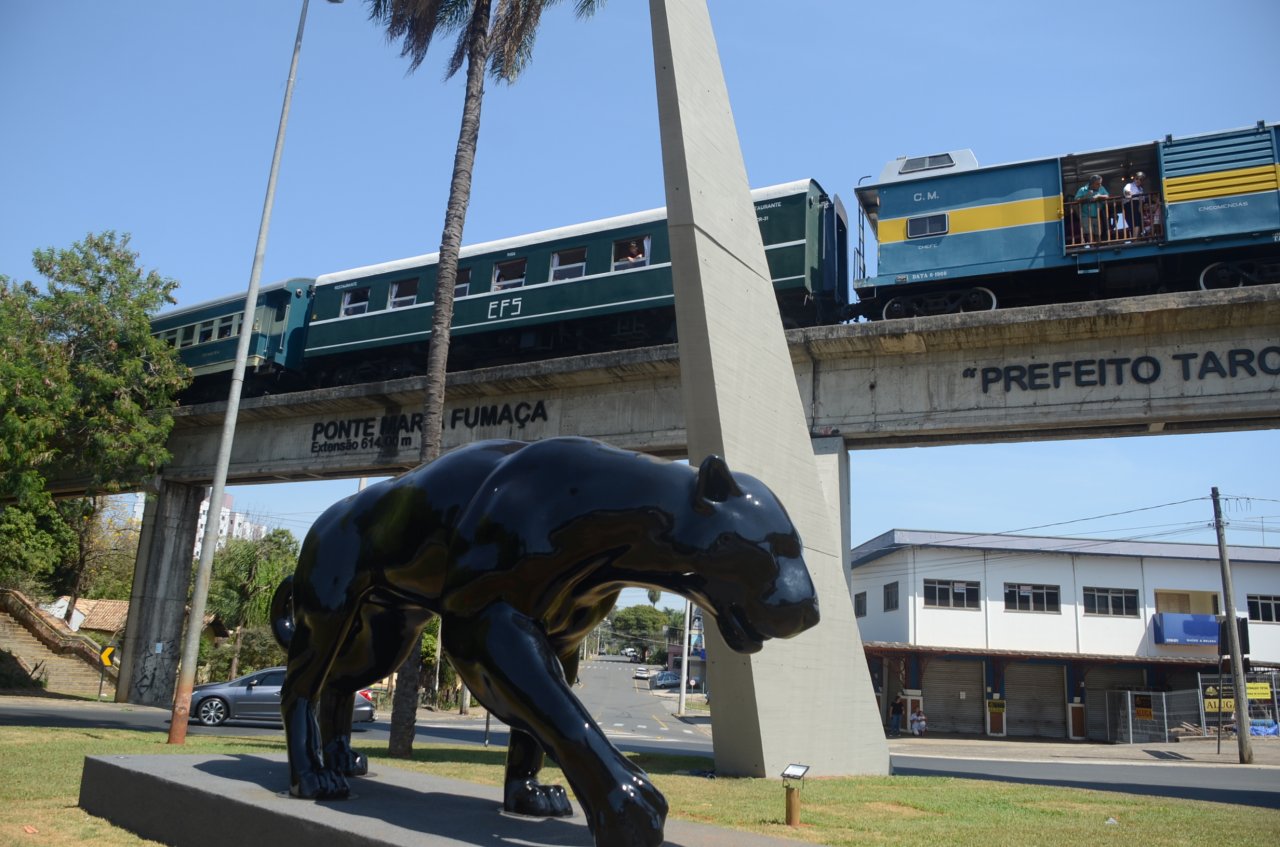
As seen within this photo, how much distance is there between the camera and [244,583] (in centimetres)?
3281

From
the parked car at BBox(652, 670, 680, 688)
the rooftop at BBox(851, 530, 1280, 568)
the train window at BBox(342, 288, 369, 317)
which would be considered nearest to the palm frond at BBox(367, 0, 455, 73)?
the train window at BBox(342, 288, 369, 317)

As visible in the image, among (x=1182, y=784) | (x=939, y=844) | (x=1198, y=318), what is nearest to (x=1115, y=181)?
(x=1198, y=318)

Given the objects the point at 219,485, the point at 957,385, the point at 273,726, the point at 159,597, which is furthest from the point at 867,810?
the point at 159,597

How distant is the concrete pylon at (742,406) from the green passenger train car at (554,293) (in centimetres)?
520

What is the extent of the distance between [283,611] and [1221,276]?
14613mm

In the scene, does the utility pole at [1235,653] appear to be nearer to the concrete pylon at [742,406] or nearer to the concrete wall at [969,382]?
the concrete wall at [969,382]

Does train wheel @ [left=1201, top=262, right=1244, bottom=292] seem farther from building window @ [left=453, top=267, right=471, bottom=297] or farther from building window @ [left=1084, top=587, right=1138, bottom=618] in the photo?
building window @ [left=1084, top=587, right=1138, bottom=618]

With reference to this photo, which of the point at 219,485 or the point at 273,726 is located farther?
the point at 273,726

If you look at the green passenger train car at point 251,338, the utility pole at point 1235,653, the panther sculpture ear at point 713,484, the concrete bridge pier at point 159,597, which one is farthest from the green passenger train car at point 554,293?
the panther sculpture ear at point 713,484

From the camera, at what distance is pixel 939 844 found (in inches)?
247

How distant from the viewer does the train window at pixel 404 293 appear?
20594 millimetres

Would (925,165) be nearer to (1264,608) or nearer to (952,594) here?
(952,594)

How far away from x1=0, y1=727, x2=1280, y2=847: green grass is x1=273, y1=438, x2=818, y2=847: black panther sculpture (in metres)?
2.14

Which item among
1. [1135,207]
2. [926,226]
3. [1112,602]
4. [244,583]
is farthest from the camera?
[1112,602]
